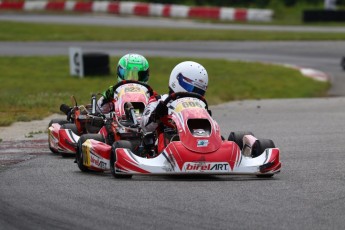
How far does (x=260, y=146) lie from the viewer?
32.3 feet

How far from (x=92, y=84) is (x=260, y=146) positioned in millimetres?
12048

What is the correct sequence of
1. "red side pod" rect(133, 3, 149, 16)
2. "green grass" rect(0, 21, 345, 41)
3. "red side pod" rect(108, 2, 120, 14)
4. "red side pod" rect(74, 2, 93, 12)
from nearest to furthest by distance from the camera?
"green grass" rect(0, 21, 345, 41) < "red side pod" rect(133, 3, 149, 16) < "red side pod" rect(108, 2, 120, 14) < "red side pod" rect(74, 2, 93, 12)

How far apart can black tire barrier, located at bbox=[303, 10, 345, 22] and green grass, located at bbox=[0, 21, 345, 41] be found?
4.52m

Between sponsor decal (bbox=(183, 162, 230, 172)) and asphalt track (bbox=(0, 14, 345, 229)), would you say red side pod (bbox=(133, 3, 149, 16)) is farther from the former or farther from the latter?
sponsor decal (bbox=(183, 162, 230, 172))

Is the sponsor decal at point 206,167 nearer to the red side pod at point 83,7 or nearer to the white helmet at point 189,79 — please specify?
the white helmet at point 189,79

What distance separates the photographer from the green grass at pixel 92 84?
1781 cm

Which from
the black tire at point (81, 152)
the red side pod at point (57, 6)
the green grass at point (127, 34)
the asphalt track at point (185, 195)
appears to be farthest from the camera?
the red side pod at point (57, 6)

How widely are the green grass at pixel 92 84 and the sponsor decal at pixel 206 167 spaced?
259 inches

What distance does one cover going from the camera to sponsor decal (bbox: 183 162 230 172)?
9.24 meters

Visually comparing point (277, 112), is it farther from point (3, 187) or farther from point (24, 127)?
point (3, 187)

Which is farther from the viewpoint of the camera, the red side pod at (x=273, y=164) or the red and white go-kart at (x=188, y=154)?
the red side pod at (x=273, y=164)

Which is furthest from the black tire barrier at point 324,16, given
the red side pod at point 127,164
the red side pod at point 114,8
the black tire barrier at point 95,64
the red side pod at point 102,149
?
the red side pod at point 127,164

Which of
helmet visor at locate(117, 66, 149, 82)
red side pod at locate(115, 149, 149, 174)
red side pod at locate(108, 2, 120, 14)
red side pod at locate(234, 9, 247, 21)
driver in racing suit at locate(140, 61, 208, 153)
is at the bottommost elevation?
red side pod at locate(108, 2, 120, 14)

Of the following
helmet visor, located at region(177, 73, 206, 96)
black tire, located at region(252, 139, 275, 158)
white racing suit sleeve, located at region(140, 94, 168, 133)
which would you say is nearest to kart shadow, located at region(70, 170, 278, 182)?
black tire, located at region(252, 139, 275, 158)
